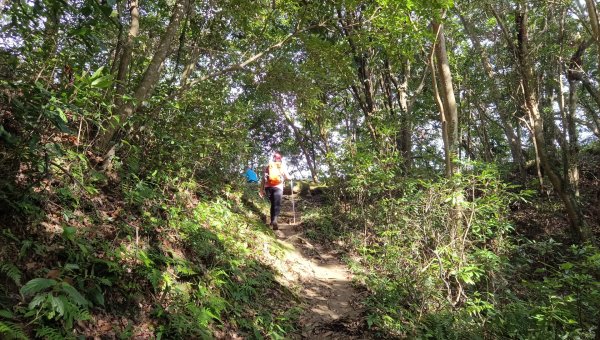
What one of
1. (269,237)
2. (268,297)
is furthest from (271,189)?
(268,297)

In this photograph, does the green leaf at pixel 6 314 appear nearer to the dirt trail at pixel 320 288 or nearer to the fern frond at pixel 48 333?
the fern frond at pixel 48 333

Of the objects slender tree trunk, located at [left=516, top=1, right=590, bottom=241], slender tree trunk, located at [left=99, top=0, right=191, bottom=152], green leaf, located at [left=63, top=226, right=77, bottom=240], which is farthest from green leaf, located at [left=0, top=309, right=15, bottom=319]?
slender tree trunk, located at [left=516, top=1, right=590, bottom=241]

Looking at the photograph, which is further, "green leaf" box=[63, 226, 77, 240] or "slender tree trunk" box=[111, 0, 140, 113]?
"slender tree trunk" box=[111, 0, 140, 113]

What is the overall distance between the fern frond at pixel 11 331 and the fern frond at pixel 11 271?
39cm

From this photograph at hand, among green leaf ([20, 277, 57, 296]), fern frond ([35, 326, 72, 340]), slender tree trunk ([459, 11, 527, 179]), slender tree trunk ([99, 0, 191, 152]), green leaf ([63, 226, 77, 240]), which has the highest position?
slender tree trunk ([459, 11, 527, 179])

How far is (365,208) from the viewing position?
985 cm

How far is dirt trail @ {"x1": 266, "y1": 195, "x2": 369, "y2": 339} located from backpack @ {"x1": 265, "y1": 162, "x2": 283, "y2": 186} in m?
1.45

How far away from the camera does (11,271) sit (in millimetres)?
2783

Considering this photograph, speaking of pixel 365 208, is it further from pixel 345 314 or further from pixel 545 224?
pixel 545 224

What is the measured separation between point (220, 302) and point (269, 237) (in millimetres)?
3706

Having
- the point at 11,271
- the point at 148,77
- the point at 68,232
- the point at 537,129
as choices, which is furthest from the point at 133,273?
the point at 537,129

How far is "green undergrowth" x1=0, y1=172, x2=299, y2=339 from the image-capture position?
2.80 metres

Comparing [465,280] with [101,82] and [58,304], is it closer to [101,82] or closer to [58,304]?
[58,304]

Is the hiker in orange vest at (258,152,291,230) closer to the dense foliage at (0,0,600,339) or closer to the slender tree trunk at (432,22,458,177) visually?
the dense foliage at (0,0,600,339)
